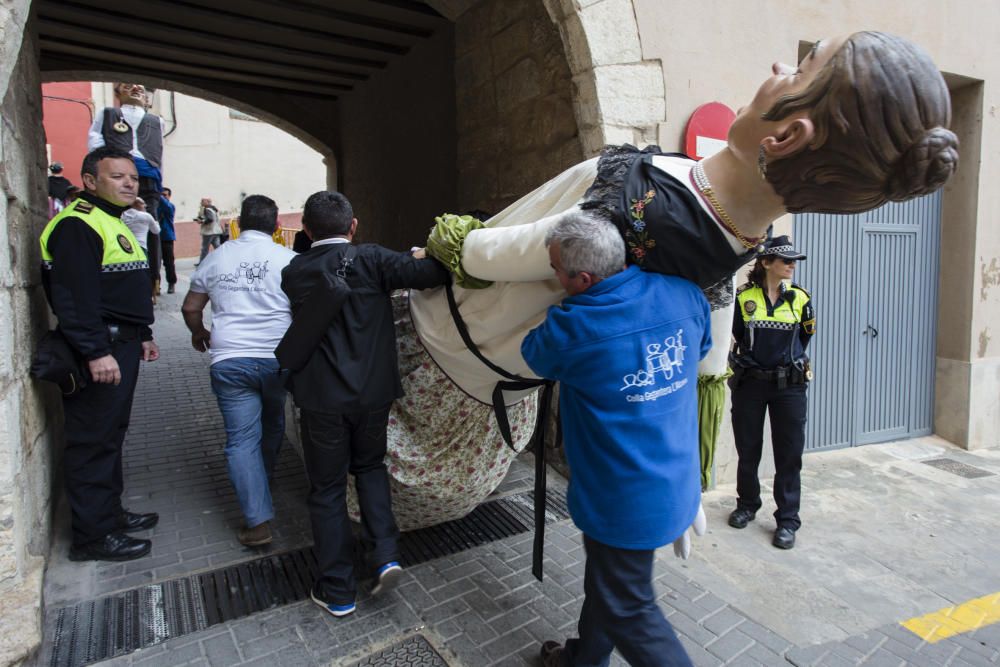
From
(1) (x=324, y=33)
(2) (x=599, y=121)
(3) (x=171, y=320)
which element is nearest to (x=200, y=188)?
(3) (x=171, y=320)

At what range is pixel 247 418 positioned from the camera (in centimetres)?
310

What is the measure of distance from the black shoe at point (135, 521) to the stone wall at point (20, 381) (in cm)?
31

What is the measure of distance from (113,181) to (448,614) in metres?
2.46

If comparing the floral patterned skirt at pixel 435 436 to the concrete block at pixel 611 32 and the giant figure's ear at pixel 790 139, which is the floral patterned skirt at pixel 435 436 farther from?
the concrete block at pixel 611 32

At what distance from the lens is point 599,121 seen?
368 cm

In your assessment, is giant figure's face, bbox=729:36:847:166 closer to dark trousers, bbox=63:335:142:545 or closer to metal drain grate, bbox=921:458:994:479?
dark trousers, bbox=63:335:142:545

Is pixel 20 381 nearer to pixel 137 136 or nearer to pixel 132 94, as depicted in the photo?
pixel 137 136

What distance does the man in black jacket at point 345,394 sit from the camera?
2518 millimetres

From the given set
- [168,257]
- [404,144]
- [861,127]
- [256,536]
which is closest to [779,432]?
[861,127]

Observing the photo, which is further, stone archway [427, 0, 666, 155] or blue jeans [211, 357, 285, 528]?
stone archway [427, 0, 666, 155]

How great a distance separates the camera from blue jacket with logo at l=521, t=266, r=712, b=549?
1.76 m

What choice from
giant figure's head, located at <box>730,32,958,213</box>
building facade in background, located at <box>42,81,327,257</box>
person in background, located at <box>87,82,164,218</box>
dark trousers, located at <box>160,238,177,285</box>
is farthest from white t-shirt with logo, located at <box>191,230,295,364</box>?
building facade in background, located at <box>42,81,327,257</box>

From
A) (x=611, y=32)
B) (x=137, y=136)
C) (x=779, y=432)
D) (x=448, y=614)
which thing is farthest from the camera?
(x=137, y=136)

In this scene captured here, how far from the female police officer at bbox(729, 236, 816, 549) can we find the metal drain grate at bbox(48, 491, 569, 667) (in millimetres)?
1529
